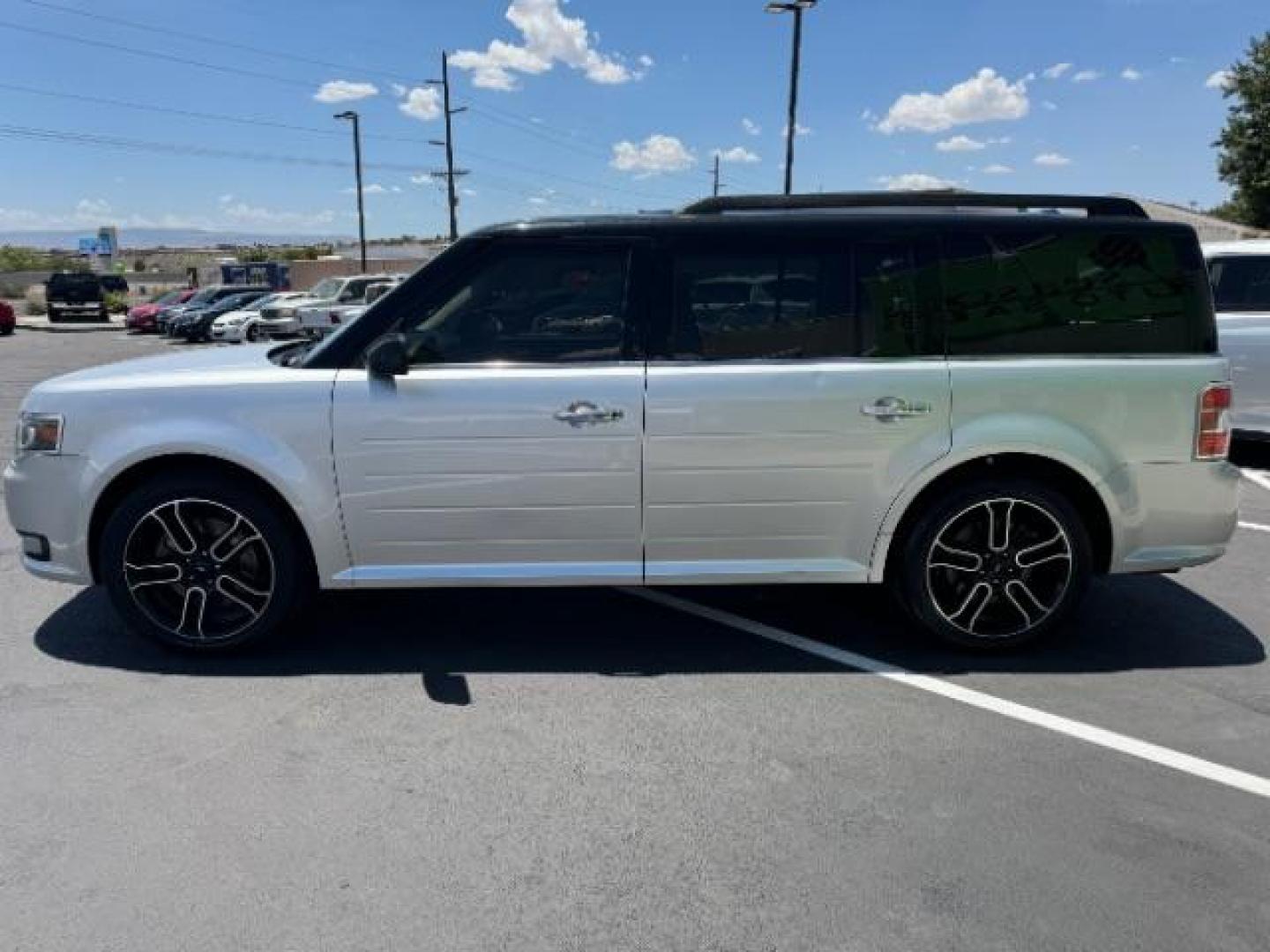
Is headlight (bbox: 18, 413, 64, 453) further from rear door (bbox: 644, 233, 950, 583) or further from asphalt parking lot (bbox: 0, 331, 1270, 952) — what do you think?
rear door (bbox: 644, 233, 950, 583)

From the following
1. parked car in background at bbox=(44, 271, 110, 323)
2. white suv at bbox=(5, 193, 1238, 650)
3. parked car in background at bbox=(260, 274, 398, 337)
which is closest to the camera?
white suv at bbox=(5, 193, 1238, 650)

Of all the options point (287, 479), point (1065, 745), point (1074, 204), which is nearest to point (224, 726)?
point (287, 479)

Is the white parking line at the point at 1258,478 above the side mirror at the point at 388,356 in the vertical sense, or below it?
below

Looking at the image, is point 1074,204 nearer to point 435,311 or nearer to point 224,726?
point 435,311

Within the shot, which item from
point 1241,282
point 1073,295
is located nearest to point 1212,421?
point 1073,295

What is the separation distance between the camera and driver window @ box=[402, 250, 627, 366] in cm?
386

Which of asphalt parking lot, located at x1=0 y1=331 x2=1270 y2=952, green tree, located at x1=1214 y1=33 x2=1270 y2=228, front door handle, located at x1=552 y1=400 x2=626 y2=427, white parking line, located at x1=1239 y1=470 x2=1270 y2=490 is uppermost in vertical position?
green tree, located at x1=1214 y1=33 x2=1270 y2=228

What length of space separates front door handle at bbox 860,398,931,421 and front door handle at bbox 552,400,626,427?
106 cm

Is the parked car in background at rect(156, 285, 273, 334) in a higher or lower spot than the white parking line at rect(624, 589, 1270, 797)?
higher

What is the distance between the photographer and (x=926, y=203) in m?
4.21

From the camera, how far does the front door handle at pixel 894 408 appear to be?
385 cm

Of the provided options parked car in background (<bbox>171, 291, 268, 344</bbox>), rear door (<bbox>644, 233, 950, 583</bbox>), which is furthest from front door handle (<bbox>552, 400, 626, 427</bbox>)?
parked car in background (<bbox>171, 291, 268, 344</bbox>)

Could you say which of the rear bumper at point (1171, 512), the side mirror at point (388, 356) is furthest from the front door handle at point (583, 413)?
the rear bumper at point (1171, 512)

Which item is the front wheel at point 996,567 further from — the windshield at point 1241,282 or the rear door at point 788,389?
the windshield at point 1241,282
